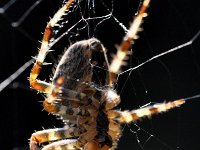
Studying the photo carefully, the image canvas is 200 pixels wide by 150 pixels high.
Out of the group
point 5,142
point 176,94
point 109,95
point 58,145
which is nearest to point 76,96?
point 109,95

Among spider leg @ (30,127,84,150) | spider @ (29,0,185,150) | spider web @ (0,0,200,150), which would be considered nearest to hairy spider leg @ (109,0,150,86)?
spider @ (29,0,185,150)

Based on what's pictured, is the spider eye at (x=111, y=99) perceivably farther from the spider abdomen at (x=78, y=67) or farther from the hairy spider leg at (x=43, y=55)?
the hairy spider leg at (x=43, y=55)

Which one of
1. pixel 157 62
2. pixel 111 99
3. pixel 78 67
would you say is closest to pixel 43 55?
pixel 78 67

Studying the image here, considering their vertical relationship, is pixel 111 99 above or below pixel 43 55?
below

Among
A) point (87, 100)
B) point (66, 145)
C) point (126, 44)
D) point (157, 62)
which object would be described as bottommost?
point (66, 145)

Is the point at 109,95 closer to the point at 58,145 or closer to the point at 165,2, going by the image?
the point at 58,145

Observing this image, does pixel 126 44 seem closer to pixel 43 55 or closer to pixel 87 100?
pixel 87 100
